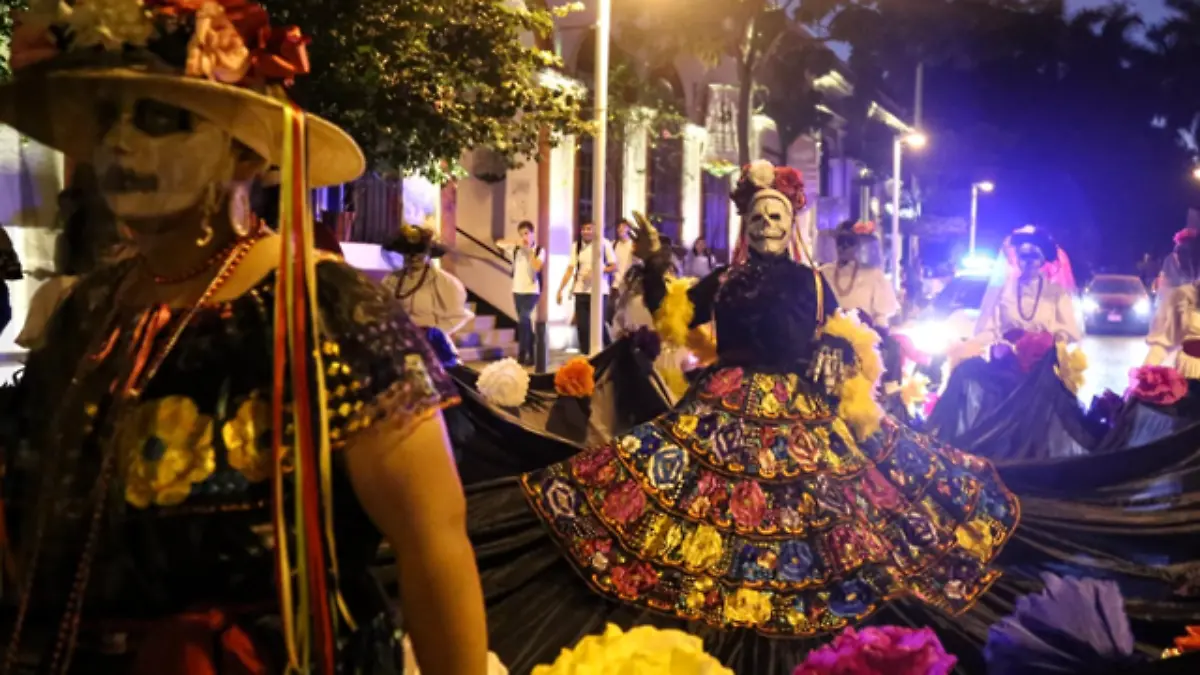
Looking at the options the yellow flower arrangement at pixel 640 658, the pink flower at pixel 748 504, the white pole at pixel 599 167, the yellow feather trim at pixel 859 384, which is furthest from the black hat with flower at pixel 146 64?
the white pole at pixel 599 167

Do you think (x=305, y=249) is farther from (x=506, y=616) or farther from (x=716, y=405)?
(x=716, y=405)

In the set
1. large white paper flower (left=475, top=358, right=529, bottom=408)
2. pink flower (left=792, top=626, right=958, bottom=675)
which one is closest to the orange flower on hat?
large white paper flower (left=475, top=358, right=529, bottom=408)

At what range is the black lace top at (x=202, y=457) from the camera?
5.18ft

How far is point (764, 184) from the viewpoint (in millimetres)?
5980

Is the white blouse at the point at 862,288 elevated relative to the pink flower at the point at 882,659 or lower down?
elevated

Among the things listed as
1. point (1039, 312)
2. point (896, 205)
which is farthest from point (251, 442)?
point (896, 205)

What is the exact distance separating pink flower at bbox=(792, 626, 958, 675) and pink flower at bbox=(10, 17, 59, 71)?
5.58ft

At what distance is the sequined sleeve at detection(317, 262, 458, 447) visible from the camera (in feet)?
5.11

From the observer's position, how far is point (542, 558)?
5.14m

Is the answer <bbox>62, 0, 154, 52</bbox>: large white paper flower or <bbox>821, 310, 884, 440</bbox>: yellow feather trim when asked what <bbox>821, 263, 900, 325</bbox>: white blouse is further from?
<bbox>62, 0, 154, 52</bbox>: large white paper flower

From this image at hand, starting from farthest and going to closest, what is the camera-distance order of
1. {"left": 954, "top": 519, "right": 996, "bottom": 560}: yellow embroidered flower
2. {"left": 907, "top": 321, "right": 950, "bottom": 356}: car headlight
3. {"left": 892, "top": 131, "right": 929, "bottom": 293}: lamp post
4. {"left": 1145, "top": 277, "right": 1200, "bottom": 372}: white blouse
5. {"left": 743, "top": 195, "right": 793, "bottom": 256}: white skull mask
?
{"left": 892, "top": 131, "right": 929, "bottom": 293}: lamp post < {"left": 907, "top": 321, "right": 950, "bottom": 356}: car headlight < {"left": 1145, "top": 277, "right": 1200, "bottom": 372}: white blouse < {"left": 743, "top": 195, "right": 793, "bottom": 256}: white skull mask < {"left": 954, "top": 519, "right": 996, "bottom": 560}: yellow embroidered flower

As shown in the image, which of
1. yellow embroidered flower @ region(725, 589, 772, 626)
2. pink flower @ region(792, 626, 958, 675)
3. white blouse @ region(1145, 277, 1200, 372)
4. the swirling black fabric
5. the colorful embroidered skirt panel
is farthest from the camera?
white blouse @ region(1145, 277, 1200, 372)

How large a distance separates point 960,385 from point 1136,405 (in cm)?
157

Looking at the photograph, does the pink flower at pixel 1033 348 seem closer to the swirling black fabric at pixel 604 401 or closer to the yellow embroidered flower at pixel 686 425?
the swirling black fabric at pixel 604 401
